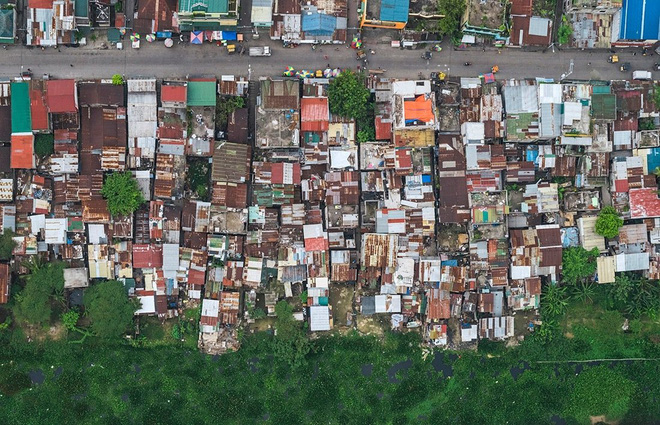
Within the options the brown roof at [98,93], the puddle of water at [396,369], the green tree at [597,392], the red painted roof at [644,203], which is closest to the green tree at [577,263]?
the red painted roof at [644,203]

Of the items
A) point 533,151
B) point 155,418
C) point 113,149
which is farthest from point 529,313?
point 113,149

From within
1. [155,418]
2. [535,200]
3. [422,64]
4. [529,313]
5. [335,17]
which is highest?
[335,17]

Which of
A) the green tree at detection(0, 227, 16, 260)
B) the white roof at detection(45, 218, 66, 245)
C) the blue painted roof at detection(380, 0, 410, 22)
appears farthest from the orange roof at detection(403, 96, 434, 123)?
the green tree at detection(0, 227, 16, 260)

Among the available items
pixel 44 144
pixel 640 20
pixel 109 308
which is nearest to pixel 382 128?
pixel 640 20

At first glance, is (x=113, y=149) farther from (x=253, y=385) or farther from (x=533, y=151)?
(x=533, y=151)

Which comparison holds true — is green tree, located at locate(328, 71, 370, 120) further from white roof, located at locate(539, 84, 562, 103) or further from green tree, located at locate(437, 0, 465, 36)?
white roof, located at locate(539, 84, 562, 103)

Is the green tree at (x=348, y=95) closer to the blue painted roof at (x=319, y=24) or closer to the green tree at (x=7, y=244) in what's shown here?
the blue painted roof at (x=319, y=24)

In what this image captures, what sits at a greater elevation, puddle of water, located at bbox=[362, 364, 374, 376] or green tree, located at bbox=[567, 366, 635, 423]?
puddle of water, located at bbox=[362, 364, 374, 376]
